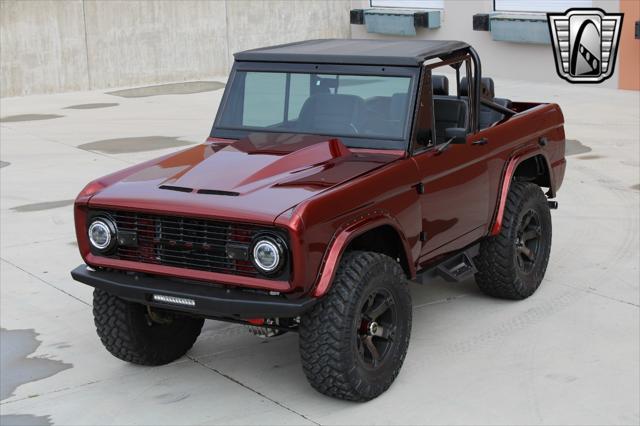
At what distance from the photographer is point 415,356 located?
21.0ft

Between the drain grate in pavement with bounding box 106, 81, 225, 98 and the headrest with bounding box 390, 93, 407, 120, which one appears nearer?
the headrest with bounding box 390, 93, 407, 120

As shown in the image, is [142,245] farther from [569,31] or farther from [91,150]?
[569,31]

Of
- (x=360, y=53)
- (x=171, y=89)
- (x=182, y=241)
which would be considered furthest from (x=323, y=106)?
(x=171, y=89)

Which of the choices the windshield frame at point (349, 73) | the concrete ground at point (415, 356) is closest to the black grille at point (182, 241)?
the concrete ground at point (415, 356)

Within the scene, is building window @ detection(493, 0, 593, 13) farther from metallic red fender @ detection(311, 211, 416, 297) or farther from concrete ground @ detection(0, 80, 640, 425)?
metallic red fender @ detection(311, 211, 416, 297)

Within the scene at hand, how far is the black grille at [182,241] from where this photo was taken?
17.8 ft

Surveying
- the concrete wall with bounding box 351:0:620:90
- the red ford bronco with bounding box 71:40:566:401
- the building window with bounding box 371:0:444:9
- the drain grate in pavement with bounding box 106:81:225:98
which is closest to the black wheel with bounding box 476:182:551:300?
the red ford bronco with bounding box 71:40:566:401

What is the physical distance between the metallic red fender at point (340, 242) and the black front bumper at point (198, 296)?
0.30ft

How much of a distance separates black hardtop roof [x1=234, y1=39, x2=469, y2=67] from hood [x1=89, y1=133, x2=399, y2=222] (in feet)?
1.71

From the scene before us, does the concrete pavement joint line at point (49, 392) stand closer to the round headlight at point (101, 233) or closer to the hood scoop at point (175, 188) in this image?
the round headlight at point (101, 233)

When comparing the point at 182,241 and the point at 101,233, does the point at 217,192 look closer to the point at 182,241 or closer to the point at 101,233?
the point at 182,241

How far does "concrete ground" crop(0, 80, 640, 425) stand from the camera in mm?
5680

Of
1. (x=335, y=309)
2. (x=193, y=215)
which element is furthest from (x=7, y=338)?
(x=335, y=309)

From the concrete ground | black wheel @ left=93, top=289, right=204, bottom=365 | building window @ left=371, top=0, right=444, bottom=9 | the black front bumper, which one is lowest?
the concrete ground
